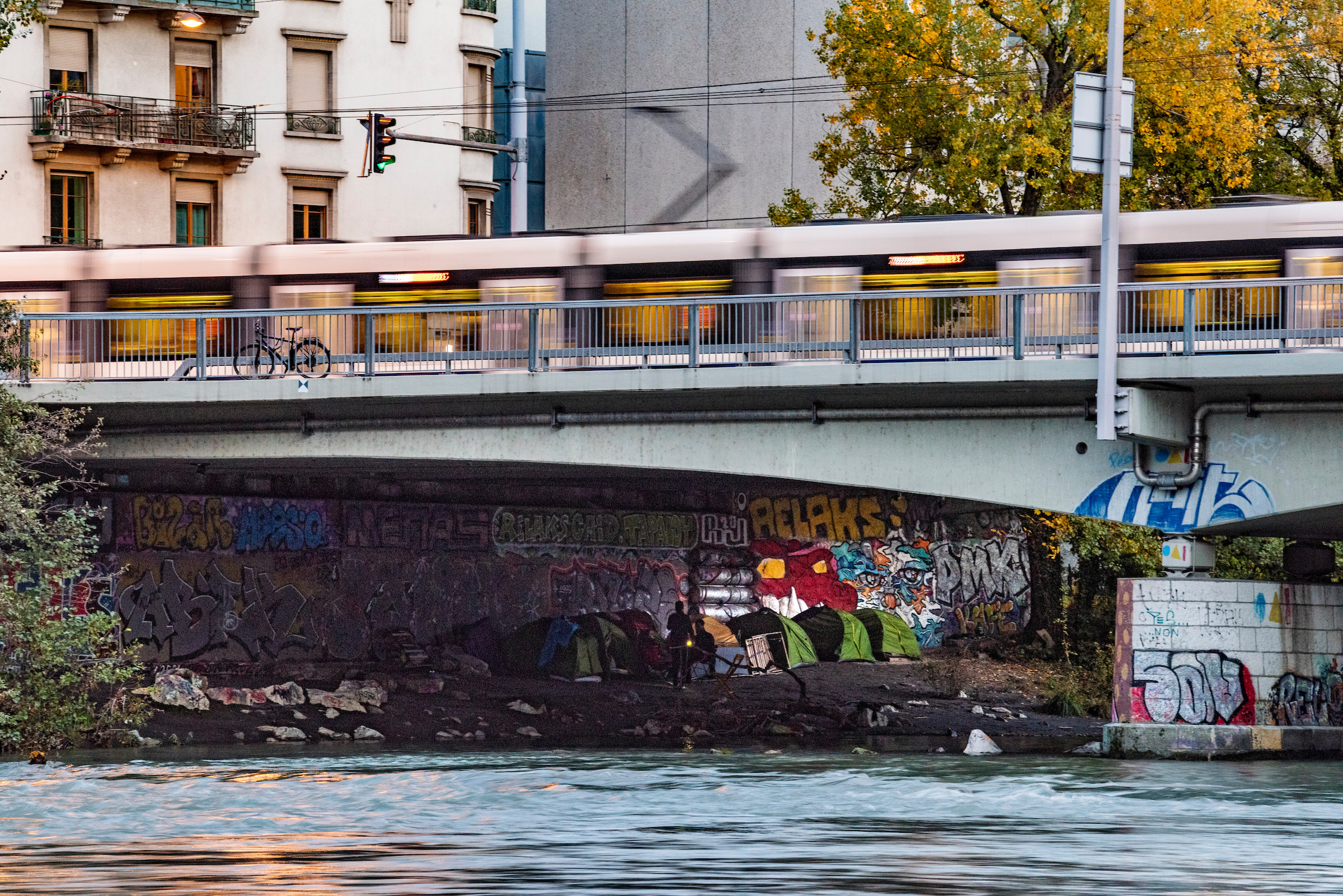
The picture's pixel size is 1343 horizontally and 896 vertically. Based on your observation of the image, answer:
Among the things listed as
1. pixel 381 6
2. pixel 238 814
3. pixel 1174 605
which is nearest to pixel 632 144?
pixel 381 6

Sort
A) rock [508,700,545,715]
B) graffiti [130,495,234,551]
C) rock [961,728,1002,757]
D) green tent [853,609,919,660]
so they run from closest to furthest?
1. rock [961,728,1002,757]
2. graffiti [130,495,234,551]
3. rock [508,700,545,715]
4. green tent [853,609,919,660]

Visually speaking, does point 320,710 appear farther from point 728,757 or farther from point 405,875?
point 405,875

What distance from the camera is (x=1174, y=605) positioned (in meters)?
32.4

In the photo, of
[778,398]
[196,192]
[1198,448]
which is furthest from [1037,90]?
[196,192]

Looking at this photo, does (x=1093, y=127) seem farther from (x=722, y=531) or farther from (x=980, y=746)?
(x=722, y=531)

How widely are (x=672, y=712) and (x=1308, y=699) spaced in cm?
1700

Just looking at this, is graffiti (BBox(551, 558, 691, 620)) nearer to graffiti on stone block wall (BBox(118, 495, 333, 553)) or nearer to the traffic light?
graffiti on stone block wall (BBox(118, 495, 333, 553))

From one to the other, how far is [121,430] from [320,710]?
9735mm

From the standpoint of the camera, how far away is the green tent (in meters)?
52.5

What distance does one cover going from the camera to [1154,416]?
31219 millimetres

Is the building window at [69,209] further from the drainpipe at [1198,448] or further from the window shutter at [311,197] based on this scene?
the drainpipe at [1198,448]

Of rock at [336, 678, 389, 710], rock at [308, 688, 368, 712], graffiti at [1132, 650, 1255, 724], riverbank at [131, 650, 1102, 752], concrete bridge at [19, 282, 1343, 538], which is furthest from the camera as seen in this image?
rock at [336, 678, 389, 710]

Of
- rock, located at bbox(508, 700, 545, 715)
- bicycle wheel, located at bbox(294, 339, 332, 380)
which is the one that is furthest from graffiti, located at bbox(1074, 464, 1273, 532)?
rock, located at bbox(508, 700, 545, 715)

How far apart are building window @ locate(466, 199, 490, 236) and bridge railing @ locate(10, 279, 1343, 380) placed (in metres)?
23.7
